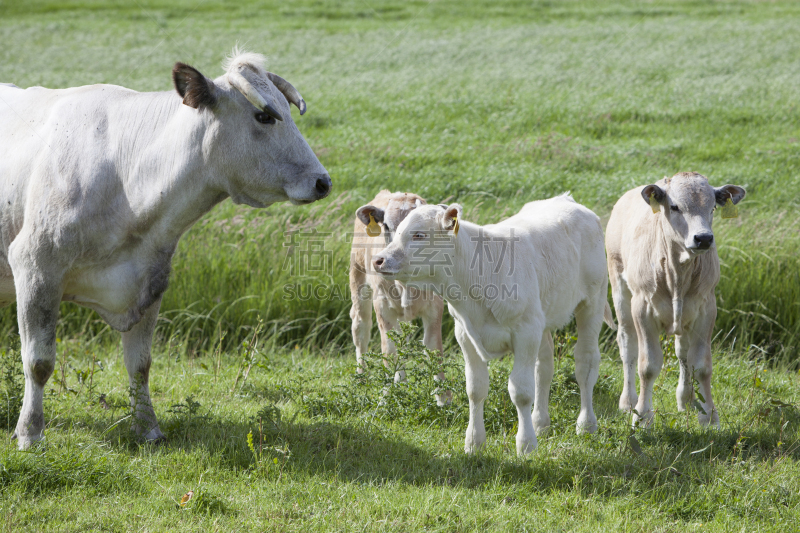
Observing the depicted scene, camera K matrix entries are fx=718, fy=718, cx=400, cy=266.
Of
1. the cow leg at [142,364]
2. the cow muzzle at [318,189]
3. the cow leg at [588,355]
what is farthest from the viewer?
the cow leg at [588,355]

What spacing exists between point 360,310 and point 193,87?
3.27 metres

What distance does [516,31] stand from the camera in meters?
29.9

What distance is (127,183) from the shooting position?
5.18m

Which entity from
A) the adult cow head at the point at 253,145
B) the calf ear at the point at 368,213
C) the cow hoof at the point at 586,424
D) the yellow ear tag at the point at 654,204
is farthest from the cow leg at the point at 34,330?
the yellow ear tag at the point at 654,204

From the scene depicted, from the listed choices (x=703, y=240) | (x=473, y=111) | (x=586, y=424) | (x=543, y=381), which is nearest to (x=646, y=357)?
(x=586, y=424)

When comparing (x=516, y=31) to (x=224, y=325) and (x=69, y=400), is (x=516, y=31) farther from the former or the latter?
(x=69, y=400)

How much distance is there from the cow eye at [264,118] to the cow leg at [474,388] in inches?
79.4

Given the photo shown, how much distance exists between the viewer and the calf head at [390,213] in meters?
6.26

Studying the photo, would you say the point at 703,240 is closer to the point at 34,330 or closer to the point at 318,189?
the point at 318,189

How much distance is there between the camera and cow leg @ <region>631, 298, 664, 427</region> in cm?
A: 618

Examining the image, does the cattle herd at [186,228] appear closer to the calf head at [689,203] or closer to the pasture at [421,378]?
the calf head at [689,203]

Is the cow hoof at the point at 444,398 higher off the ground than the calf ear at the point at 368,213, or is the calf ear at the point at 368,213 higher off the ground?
the calf ear at the point at 368,213

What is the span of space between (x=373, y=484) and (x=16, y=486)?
2307 mm

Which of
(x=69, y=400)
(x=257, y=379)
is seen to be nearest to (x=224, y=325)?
(x=257, y=379)
